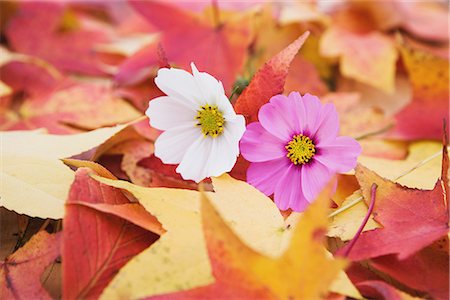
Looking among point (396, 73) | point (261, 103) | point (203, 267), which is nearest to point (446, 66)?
point (396, 73)

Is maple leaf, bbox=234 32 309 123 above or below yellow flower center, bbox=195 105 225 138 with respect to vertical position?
above

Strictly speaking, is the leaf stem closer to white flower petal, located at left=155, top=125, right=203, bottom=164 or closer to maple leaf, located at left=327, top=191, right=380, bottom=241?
maple leaf, located at left=327, top=191, right=380, bottom=241

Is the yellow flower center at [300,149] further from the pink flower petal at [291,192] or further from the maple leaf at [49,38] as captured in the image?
the maple leaf at [49,38]

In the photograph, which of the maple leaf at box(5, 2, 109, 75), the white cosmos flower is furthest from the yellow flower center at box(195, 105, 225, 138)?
the maple leaf at box(5, 2, 109, 75)

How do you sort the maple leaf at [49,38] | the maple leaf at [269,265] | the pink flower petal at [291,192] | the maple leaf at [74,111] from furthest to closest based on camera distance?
the maple leaf at [49,38] → the maple leaf at [74,111] → the pink flower petal at [291,192] → the maple leaf at [269,265]

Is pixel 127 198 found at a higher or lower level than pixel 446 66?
lower

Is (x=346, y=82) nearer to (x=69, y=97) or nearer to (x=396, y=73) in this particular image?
(x=396, y=73)

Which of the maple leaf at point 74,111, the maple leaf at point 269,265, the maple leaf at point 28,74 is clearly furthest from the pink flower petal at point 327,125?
the maple leaf at point 28,74
